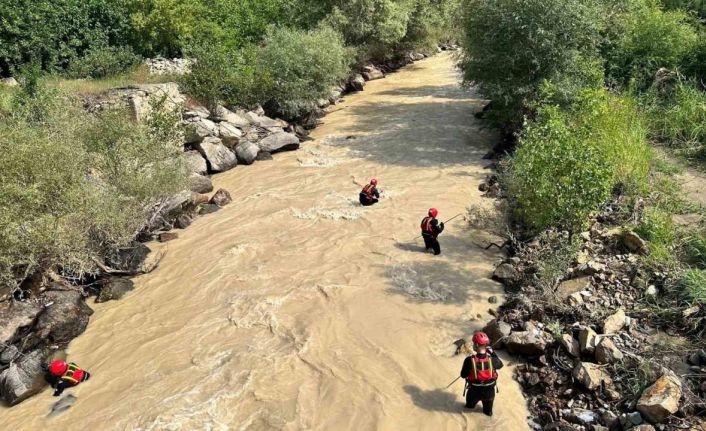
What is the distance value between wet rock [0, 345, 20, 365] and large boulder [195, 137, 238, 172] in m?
10.5

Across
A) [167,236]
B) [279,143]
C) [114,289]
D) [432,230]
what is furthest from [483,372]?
[279,143]

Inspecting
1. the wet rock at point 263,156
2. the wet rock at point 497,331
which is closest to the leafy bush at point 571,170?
the wet rock at point 497,331

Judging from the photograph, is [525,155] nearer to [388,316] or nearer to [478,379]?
[388,316]

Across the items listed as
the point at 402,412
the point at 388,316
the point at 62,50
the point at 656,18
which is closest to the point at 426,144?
the point at 656,18

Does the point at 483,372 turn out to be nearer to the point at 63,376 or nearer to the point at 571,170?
the point at 571,170

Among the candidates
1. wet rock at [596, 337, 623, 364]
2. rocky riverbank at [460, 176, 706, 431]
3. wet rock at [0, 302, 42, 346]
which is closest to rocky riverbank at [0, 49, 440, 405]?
wet rock at [0, 302, 42, 346]

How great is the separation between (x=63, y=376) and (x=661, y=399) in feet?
31.4

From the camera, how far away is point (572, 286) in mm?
9648

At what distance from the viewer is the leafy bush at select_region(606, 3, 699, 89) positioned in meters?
17.5

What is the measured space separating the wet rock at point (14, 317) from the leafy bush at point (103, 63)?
14.8 metres

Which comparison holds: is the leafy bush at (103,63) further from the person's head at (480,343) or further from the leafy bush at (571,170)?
the person's head at (480,343)

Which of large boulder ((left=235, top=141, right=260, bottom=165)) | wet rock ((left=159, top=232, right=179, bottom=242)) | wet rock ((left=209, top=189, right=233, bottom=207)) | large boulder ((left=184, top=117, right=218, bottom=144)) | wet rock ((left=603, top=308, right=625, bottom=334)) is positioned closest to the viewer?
wet rock ((left=603, top=308, right=625, bottom=334))

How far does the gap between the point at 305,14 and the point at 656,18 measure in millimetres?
19780

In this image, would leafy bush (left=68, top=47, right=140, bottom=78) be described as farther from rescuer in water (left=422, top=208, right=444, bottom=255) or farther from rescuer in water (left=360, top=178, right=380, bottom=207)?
rescuer in water (left=422, top=208, right=444, bottom=255)
